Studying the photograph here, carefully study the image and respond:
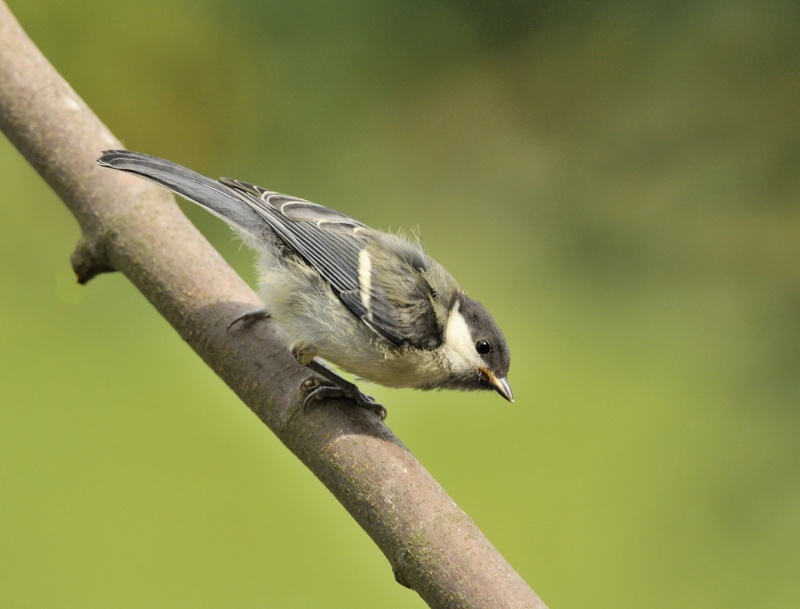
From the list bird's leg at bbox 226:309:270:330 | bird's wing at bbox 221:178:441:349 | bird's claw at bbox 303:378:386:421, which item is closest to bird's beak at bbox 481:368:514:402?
bird's wing at bbox 221:178:441:349

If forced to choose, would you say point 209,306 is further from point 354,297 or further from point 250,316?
point 354,297

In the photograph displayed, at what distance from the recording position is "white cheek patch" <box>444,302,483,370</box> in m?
1.48

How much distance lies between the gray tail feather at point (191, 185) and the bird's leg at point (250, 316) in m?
0.21

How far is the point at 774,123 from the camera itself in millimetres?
2834

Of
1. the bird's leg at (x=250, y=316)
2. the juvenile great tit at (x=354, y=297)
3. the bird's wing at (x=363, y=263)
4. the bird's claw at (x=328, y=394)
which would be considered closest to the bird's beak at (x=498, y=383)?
the juvenile great tit at (x=354, y=297)

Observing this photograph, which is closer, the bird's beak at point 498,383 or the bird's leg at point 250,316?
the bird's leg at point 250,316

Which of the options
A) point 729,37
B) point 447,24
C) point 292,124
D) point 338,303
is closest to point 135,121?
point 292,124

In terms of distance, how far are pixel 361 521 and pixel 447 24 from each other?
232 cm

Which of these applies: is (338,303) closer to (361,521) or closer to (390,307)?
(390,307)

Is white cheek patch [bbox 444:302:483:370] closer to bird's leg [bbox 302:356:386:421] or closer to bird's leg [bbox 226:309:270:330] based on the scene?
bird's leg [bbox 302:356:386:421]

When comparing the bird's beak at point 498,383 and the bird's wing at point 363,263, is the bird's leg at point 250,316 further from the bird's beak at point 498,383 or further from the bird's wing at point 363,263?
the bird's beak at point 498,383

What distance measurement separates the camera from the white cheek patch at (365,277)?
4.76ft

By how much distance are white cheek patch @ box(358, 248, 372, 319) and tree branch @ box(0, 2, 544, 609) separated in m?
0.17

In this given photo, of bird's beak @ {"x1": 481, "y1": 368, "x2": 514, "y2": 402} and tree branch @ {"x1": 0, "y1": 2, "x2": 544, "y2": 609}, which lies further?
bird's beak @ {"x1": 481, "y1": 368, "x2": 514, "y2": 402}
